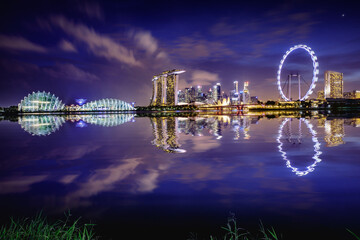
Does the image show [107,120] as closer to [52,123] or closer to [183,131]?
[52,123]

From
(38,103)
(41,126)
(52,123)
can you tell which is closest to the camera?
(41,126)

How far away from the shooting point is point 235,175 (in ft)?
31.3

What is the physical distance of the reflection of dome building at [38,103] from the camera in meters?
179

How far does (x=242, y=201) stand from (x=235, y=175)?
8.77 ft

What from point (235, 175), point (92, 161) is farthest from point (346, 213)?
point (92, 161)

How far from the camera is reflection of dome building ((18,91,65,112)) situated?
179 meters

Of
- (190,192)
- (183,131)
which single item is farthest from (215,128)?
(190,192)

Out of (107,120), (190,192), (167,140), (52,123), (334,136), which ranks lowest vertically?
(190,192)

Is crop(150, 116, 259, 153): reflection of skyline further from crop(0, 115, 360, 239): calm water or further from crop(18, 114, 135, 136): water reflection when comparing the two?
crop(18, 114, 135, 136): water reflection

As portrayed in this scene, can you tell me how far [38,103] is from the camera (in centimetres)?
18050

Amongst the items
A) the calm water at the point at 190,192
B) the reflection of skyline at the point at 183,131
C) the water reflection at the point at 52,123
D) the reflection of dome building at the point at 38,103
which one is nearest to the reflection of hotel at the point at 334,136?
the calm water at the point at 190,192

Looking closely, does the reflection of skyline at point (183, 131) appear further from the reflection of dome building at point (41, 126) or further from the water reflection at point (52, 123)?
the reflection of dome building at point (41, 126)

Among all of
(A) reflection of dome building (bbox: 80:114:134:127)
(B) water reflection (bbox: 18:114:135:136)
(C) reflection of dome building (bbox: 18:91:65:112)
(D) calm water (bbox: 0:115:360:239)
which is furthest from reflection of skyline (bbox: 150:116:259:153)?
(C) reflection of dome building (bbox: 18:91:65:112)

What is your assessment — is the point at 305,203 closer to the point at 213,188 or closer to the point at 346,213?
the point at 346,213
